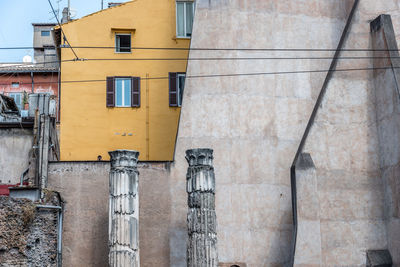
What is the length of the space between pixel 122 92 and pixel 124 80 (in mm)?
534

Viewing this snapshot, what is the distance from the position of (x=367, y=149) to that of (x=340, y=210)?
2.37 m

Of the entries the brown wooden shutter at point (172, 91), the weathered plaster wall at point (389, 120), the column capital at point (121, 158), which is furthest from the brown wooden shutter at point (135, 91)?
the weathered plaster wall at point (389, 120)

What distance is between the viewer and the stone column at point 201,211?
22.4 m

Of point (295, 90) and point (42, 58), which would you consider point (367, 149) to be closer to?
point (295, 90)

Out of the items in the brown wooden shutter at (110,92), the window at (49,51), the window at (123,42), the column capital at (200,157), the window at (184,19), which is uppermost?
the window at (49,51)

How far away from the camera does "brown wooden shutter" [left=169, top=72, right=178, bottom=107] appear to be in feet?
101

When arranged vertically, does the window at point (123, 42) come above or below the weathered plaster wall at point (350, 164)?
above

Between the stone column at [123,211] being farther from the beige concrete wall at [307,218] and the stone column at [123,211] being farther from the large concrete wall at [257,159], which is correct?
the beige concrete wall at [307,218]

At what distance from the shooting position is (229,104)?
26359 millimetres

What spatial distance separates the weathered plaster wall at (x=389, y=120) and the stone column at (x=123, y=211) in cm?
828

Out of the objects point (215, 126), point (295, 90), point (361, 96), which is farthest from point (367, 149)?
point (215, 126)

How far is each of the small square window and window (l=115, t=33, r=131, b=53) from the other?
1382mm

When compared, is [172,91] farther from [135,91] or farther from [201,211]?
[201,211]

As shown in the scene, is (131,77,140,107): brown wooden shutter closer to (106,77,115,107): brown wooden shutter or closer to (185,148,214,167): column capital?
(106,77,115,107): brown wooden shutter
